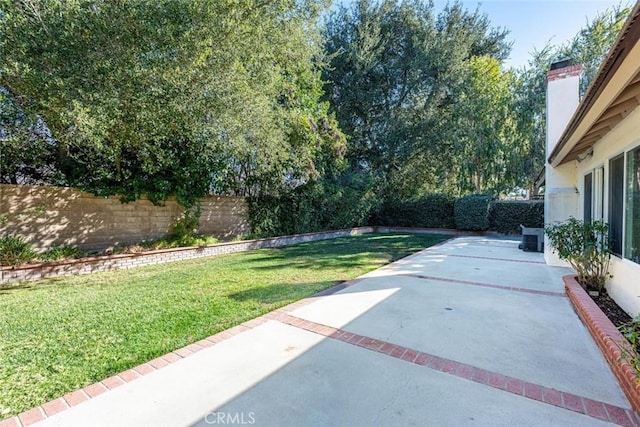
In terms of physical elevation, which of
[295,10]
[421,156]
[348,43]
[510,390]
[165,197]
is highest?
[348,43]

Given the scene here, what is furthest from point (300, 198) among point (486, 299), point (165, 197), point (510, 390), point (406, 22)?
point (406, 22)

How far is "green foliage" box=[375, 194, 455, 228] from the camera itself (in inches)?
738

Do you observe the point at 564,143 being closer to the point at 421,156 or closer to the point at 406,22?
the point at 421,156

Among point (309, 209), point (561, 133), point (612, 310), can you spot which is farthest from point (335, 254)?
point (561, 133)

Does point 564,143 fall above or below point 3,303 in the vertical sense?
above

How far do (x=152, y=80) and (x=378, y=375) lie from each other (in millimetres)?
7158

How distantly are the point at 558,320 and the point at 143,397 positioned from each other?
18.2 feet

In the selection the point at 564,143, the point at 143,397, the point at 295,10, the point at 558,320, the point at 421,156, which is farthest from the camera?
the point at 421,156

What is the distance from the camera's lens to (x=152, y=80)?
22.0 ft

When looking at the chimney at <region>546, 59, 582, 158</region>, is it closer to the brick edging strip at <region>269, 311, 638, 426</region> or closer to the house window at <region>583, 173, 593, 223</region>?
the house window at <region>583, 173, 593, 223</region>

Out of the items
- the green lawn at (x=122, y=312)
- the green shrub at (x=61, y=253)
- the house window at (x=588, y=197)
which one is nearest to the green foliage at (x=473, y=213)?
the house window at (x=588, y=197)

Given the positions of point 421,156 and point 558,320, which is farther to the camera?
point 421,156

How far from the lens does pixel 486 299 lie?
18.6ft

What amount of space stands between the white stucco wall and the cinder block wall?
37.4ft
